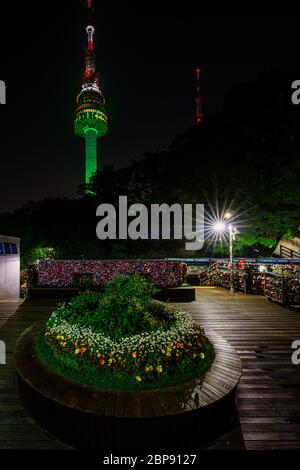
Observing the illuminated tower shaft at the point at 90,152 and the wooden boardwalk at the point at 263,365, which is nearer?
the wooden boardwalk at the point at 263,365

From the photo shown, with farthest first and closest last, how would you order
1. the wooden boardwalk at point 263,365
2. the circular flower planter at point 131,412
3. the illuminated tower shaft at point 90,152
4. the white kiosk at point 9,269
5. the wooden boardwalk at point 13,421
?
the illuminated tower shaft at point 90,152
the white kiosk at point 9,269
the wooden boardwalk at point 263,365
the wooden boardwalk at point 13,421
the circular flower planter at point 131,412

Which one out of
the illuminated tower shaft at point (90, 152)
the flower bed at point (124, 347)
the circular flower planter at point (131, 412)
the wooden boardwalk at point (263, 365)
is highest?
the illuminated tower shaft at point (90, 152)

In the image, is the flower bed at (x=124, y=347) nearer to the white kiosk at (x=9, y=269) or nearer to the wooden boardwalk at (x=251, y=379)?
the wooden boardwalk at (x=251, y=379)

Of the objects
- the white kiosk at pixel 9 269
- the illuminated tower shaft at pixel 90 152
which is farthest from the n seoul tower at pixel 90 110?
the white kiosk at pixel 9 269

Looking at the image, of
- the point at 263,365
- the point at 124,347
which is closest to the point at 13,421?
the point at 124,347

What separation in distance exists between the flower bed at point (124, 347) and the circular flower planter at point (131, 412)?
170 mm

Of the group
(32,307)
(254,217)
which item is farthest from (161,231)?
(32,307)

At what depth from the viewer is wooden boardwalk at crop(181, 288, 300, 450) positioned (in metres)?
3.62

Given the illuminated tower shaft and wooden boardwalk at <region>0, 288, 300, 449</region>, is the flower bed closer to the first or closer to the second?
wooden boardwalk at <region>0, 288, 300, 449</region>

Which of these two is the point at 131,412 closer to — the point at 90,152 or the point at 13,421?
the point at 13,421

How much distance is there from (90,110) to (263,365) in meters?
86.1

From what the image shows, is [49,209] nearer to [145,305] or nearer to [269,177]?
[269,177]

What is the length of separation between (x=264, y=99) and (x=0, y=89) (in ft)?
63.7

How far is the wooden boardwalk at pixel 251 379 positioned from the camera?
3.48 metres
